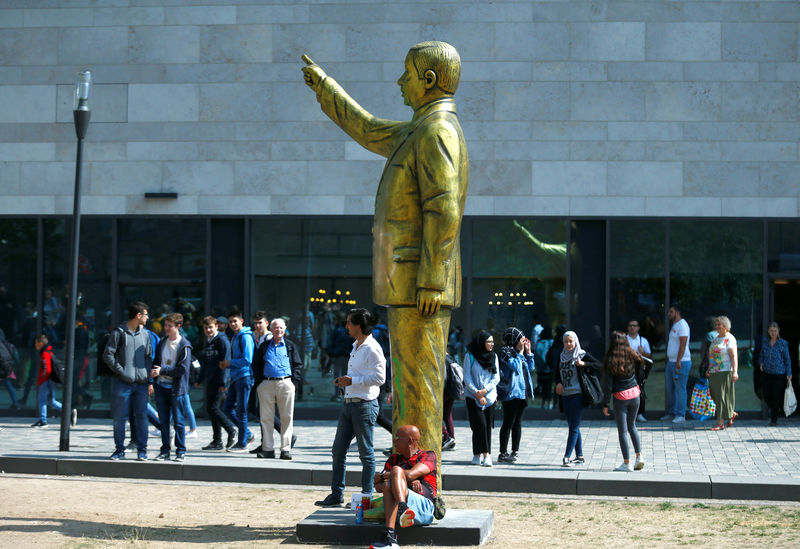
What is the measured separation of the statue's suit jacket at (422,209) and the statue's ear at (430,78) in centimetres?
14

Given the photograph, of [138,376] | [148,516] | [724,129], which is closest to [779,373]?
[724,129]

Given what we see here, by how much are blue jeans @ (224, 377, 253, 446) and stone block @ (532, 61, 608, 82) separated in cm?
734

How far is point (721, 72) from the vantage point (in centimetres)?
1805

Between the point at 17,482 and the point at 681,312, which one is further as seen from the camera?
the point at 681,312

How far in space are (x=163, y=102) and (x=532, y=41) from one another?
245 inches

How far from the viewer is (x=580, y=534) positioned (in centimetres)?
905

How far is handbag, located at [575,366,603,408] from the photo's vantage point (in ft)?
42.8

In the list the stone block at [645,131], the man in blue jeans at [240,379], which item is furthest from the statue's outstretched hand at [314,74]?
the stone block at [645,131]

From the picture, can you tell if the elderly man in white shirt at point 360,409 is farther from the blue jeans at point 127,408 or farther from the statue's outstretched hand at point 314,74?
the blue jeans at point 127,408

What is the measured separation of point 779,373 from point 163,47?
11.3 meters

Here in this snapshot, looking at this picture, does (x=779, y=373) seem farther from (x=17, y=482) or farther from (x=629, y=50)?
(x=17, y=482)

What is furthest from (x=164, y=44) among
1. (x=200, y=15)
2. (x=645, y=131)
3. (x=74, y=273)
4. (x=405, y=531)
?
(x=405, y=531)

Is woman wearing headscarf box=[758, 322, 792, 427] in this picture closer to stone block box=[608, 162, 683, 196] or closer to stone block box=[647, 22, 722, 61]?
stone block box=[608, 162, 683, 196]

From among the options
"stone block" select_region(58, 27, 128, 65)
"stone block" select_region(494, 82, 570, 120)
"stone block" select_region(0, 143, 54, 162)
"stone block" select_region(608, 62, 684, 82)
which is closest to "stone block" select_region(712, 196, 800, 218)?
"stone block" select_region(608, 62, 684, 82)
